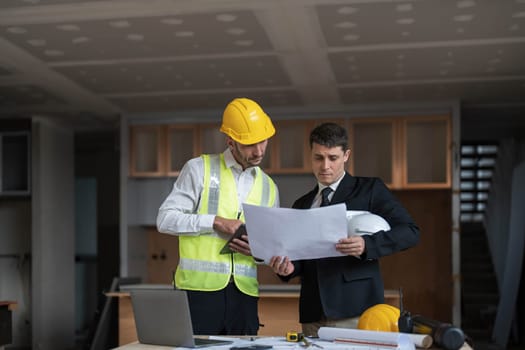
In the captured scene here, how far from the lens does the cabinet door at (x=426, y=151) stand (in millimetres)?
7215

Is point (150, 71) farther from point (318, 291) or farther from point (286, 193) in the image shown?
point (318, 291)

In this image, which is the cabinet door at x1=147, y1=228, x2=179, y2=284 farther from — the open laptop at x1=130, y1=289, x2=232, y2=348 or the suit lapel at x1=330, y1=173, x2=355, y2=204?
the open laptop at x1=130, y1=289, x2=232, y2=348

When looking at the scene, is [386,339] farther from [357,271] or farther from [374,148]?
[374,148]

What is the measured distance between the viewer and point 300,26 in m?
A: 4.74

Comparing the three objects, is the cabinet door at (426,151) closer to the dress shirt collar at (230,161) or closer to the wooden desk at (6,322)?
the wooden desk at (6,322)

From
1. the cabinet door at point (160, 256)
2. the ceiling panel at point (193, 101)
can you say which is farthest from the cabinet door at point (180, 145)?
the cabinet door at point (160, 256)

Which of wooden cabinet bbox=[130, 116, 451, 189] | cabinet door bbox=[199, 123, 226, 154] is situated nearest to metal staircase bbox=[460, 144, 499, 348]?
wooden cabinet bbox=[130, 116, 451, 189]

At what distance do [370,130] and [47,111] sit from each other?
3415mm

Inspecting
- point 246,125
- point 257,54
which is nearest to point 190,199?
point 246,125

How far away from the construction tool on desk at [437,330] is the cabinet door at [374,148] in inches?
196

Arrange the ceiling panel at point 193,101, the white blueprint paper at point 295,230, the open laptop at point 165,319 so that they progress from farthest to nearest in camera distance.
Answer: the ceiling panel at point 193,101, the white blueprint paper at point 295,230, the open laptop at point 165,319

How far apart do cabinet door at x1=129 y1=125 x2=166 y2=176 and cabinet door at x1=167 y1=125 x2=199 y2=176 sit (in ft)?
0.32

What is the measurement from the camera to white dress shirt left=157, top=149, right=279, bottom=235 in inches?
117

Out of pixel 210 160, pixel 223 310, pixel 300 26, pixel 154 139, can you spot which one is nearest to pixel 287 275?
pixel 223 310
